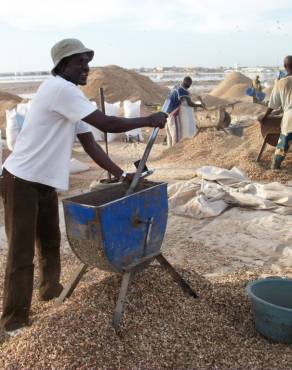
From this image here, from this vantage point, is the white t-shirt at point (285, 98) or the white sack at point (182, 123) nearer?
the white t-shirt at point (285, 98)

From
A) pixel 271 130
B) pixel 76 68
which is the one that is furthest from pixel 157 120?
pixel 271 130

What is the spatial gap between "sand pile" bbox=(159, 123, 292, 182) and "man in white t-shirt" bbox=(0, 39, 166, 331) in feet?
14.6

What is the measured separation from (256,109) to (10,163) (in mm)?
17276

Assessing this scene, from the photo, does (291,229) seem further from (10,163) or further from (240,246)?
(10,163)

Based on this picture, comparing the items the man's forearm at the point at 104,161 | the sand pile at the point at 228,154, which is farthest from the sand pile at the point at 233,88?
the man's forearm at the point at 104,161

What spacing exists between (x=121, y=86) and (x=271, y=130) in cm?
1345

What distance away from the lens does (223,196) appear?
5.63 m

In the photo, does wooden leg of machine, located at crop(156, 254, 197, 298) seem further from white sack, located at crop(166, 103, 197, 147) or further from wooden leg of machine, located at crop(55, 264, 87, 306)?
white sack, located at crop(166, 103, 197, 147)

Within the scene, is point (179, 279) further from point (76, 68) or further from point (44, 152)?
point (76, 68)

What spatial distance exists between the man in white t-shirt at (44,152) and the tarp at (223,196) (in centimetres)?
269

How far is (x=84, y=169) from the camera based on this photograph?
8.59 m

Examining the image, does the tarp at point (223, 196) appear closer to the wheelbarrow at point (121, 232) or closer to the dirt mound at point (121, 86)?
the wheelbarrow at point (121, 232)

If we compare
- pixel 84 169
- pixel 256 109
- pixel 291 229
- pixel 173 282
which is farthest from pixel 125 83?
pixel 173 282

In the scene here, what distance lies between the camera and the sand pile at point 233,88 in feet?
84.8
